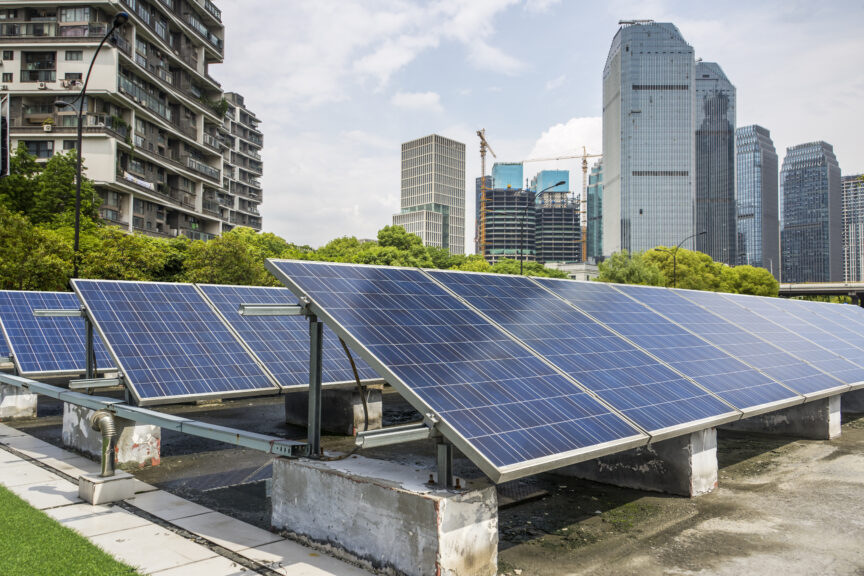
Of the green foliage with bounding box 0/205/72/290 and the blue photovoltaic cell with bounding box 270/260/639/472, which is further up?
the green foliage with bounding box 0/205/72/290

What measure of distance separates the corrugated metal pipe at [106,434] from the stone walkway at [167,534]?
0.70 metres

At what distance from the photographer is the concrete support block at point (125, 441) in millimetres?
13672

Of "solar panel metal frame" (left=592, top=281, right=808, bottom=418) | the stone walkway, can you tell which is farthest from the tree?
the stone walkway

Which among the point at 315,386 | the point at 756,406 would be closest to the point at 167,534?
the point at 315,386

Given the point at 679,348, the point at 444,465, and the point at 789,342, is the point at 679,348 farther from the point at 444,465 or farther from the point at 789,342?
the point at 444,465

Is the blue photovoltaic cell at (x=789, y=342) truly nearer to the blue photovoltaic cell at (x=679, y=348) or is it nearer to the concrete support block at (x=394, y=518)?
the blue photovoltaic cell at (x=679, y=348)

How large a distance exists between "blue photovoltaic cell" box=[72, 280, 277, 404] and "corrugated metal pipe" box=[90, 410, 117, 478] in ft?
5.50

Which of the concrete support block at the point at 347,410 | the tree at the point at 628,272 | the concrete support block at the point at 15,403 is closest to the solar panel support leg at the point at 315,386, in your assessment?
the concrete support block at the point at 347,410

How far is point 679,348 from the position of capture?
45.2ft

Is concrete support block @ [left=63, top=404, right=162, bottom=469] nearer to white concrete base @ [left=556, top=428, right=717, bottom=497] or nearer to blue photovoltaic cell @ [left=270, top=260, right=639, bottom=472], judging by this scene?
blue photovoltaic cell @ [left=270, top=260, right=639, bottom=472]

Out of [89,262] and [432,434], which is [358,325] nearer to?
[432,434]

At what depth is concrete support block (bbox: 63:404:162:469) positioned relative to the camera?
1367 cm

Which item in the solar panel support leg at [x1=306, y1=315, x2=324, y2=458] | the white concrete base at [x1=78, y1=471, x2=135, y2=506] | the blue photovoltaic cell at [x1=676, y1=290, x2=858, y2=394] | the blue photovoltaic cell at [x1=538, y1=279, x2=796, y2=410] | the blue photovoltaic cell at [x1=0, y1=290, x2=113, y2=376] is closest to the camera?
the solar panel support leg at [x1=306, y1=315, x2=324, y2=458]

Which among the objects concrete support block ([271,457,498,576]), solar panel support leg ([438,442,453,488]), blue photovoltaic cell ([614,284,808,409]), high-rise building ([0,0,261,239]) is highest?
high-rise building ([0,0,261,239])
